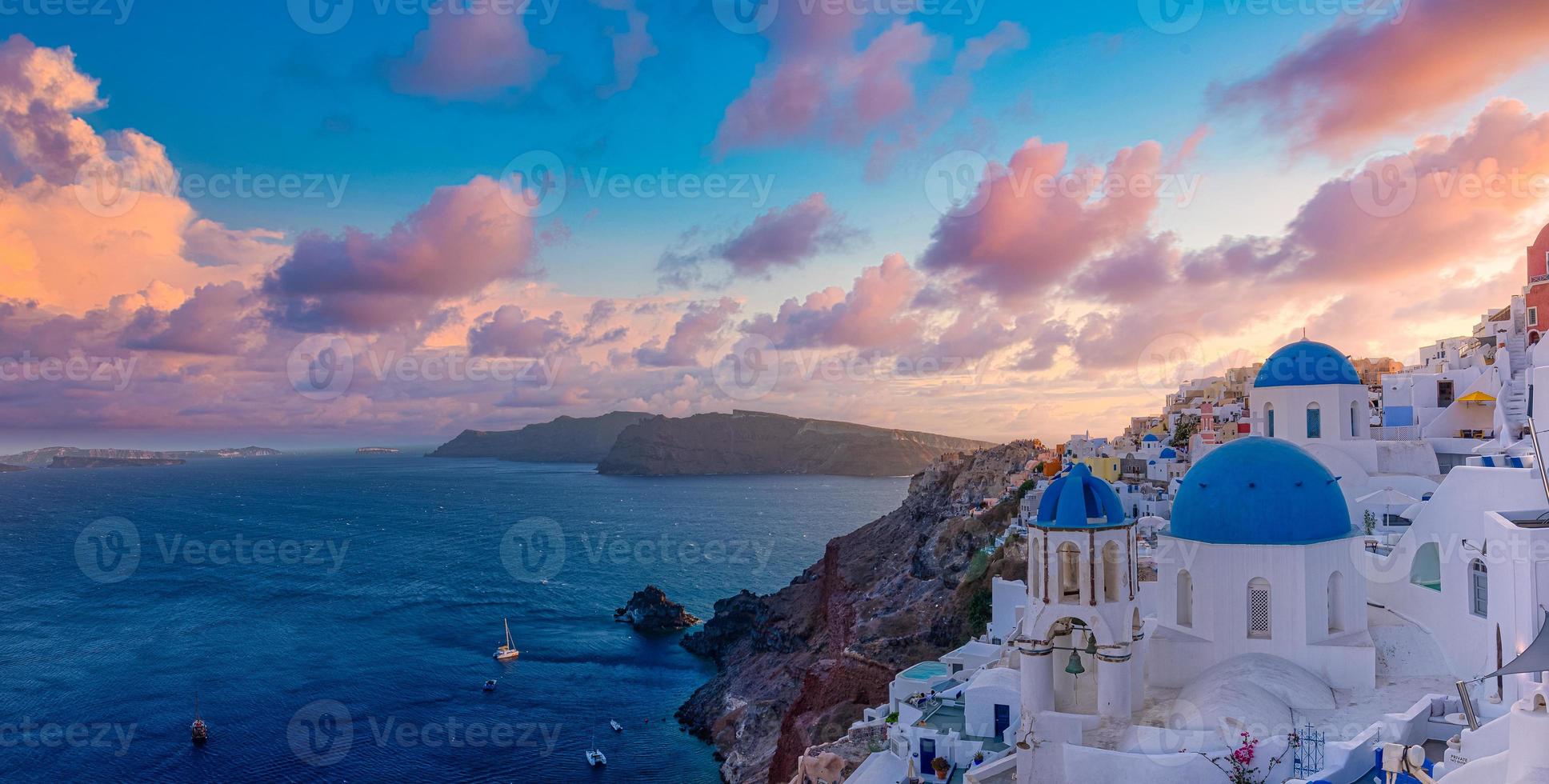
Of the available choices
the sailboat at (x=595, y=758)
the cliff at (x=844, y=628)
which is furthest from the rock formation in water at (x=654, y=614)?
the sailboat at (x=595, y=758)

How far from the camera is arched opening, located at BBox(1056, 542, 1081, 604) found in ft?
61.7

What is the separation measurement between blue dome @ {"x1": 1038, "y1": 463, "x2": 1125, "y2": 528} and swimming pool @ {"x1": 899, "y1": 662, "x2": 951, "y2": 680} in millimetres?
10948

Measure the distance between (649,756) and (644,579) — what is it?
42.4 metres

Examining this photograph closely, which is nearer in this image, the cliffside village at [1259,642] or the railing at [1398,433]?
the cliffside village at [1259,642]

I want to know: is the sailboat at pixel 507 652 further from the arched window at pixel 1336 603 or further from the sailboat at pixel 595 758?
the arched window at pixel 1336 603

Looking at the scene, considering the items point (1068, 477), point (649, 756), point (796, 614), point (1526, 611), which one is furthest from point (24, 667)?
point (1526, 611)

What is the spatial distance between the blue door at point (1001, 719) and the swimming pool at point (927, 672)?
19.8 ft

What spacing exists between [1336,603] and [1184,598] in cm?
313

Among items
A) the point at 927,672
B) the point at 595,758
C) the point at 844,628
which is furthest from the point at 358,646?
the point at 927,672

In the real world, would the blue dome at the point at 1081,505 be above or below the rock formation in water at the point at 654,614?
above

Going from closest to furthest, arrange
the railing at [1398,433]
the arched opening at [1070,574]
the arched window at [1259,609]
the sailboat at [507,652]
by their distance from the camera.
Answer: the arched opening at [1070,574], the arched window at [1259,609], the railing at [1398,433], the sailboat at [507,652]

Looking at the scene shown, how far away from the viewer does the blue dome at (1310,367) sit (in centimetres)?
2747

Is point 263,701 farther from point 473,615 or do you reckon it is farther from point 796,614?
point 796,614

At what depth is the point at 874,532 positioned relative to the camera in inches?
2899
